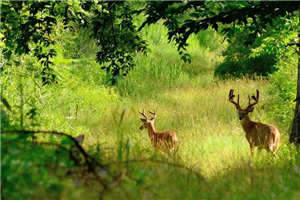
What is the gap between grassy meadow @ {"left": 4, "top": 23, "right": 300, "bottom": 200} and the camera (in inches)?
166

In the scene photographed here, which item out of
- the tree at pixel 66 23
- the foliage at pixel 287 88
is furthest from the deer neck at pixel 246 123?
the tree at pixel 66 23

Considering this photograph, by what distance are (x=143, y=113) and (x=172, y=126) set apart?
1855 millimetres

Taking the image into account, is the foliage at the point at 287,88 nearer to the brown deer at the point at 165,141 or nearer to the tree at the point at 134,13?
the tree at the point at 134,13

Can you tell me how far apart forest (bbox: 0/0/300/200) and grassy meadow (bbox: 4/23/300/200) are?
0.09ft

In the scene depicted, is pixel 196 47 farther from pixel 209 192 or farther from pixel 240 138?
pixel 209 192

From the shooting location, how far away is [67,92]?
1129 cm

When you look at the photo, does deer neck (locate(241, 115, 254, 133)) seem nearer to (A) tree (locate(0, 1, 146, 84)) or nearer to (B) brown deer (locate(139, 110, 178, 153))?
(B) brown deer (locate(139, 110, 178, 153))

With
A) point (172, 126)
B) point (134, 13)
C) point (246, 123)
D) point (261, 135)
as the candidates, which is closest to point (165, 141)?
point (246, 123)

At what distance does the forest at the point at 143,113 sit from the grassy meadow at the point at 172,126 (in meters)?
0.03

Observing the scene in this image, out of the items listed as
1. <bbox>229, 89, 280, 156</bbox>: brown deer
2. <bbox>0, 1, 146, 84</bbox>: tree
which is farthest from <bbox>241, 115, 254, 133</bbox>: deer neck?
<bbox>0, 1, 146, 84</bbox>: tree

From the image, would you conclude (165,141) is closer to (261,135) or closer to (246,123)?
(246,123)

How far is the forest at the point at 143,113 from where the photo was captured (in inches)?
133

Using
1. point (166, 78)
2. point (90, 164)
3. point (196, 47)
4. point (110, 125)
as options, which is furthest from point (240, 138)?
point (196, 47)

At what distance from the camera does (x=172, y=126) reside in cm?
1123
